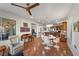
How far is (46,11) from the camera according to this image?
8.04ft

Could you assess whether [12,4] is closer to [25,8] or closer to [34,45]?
[25,8]

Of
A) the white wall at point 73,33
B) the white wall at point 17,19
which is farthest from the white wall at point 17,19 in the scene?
the white wall at point 73,33

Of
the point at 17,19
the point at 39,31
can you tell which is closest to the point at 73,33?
the point at 39,31

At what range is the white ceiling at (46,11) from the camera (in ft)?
7.86

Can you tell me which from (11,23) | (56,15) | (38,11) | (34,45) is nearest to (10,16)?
(11,23)

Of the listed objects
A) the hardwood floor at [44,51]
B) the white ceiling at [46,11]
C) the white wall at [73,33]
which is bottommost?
the hardwood floor at [44,51]

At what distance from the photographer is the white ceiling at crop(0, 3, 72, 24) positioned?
239 centimetres

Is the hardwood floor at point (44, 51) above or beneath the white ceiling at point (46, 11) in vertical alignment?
beneath

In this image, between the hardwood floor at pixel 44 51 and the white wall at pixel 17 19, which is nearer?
the white wall at pixel 17 19

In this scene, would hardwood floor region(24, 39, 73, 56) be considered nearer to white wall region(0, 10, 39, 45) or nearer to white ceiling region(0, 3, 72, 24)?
white wall region(0, 10, 39, 45)

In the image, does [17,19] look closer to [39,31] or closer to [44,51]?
[39,31]

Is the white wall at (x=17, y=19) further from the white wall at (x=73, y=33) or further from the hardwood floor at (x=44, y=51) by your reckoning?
the white wall at (x=73, y=33)

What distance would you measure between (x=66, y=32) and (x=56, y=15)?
40 cm

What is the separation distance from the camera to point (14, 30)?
2436 mm
